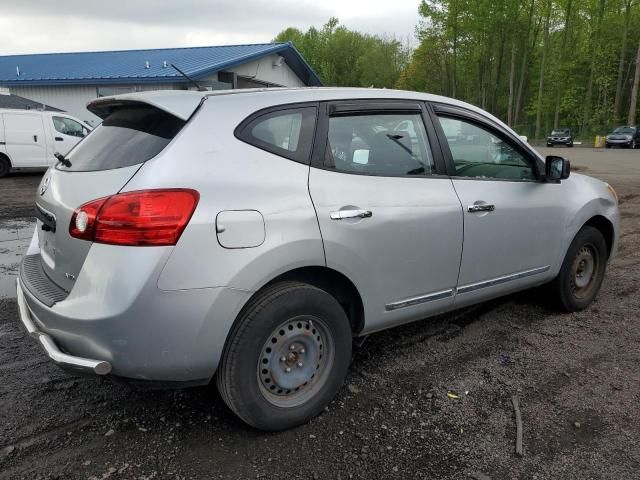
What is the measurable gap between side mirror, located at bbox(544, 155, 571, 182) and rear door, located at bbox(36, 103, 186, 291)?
2745mm

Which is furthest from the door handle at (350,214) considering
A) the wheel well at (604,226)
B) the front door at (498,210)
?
the wheel well at (604,226)

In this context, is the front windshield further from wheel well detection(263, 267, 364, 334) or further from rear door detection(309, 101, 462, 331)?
wheel well detection(263, 267, 364, 334)

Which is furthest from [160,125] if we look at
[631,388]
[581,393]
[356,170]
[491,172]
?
[631,388]

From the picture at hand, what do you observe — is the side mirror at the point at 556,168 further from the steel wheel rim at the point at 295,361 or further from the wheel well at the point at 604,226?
the steel wheel rim at the point at 295,361

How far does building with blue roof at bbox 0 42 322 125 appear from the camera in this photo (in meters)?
22.0

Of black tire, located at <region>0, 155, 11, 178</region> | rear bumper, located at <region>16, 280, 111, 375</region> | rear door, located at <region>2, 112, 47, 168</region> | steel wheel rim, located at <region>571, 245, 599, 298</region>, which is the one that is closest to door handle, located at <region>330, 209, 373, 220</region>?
rear bumper, located at <region>16, 280, 111, 375</region>

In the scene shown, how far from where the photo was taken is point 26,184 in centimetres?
1377

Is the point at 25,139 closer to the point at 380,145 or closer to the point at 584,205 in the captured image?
the point at 380,145

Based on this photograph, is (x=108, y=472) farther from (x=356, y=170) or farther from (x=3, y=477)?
(x=356, y=170)

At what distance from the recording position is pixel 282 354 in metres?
2.68

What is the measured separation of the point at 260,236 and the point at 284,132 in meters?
0.61

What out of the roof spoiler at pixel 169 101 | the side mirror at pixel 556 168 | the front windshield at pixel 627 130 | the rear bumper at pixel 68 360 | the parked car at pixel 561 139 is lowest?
the parked car at pixel 561 139

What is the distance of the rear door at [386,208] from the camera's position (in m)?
2.75

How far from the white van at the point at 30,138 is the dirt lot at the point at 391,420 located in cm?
1272
